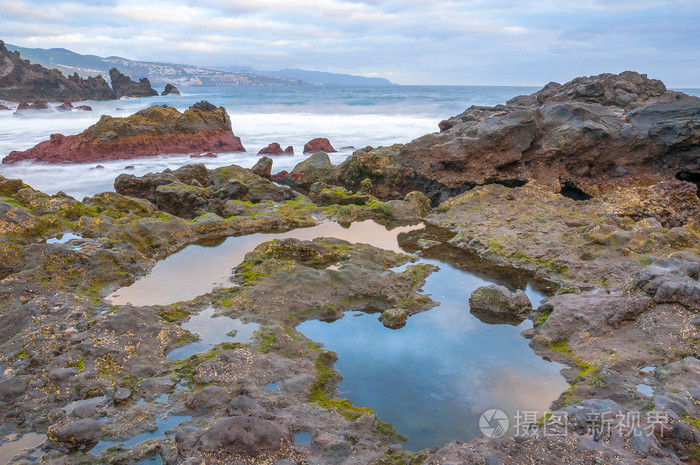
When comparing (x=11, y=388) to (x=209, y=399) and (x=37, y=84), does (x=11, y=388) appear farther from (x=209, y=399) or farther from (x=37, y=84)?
(x=37, y=84)

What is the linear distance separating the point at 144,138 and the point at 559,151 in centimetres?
1933

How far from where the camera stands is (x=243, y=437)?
354 centimetres

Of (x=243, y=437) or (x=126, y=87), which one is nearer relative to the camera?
(x=243, y=437)

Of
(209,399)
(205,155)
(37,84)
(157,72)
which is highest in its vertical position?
(157,72)

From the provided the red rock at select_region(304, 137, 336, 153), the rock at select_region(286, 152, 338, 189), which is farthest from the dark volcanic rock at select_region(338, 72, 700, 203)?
the red rock at select_region(304, 137, 336, 153)

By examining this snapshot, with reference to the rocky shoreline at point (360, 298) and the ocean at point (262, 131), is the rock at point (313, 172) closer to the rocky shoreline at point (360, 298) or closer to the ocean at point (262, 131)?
the rocky shoreline at point (360, 298)

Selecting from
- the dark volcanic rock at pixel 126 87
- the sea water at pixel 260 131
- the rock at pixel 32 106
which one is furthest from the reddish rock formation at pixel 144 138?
the dark volcanic rock at pixel 126 87

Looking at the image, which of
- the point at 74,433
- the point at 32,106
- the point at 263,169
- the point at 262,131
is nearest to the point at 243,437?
the point at 74,433

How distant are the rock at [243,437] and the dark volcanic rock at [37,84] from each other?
244 ft

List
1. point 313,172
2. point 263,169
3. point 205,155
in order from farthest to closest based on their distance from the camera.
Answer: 1. point 205,155
2. point 263,169
3. point 313,172

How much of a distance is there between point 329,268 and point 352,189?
26.1 feet

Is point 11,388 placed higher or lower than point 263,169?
lower

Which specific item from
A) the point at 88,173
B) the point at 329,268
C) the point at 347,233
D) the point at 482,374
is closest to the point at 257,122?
the point at 88,173

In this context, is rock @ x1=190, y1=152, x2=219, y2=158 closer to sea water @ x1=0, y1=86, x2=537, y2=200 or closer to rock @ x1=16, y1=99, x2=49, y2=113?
sea water @ x1=0, y1=86, x2=537, y2=200
